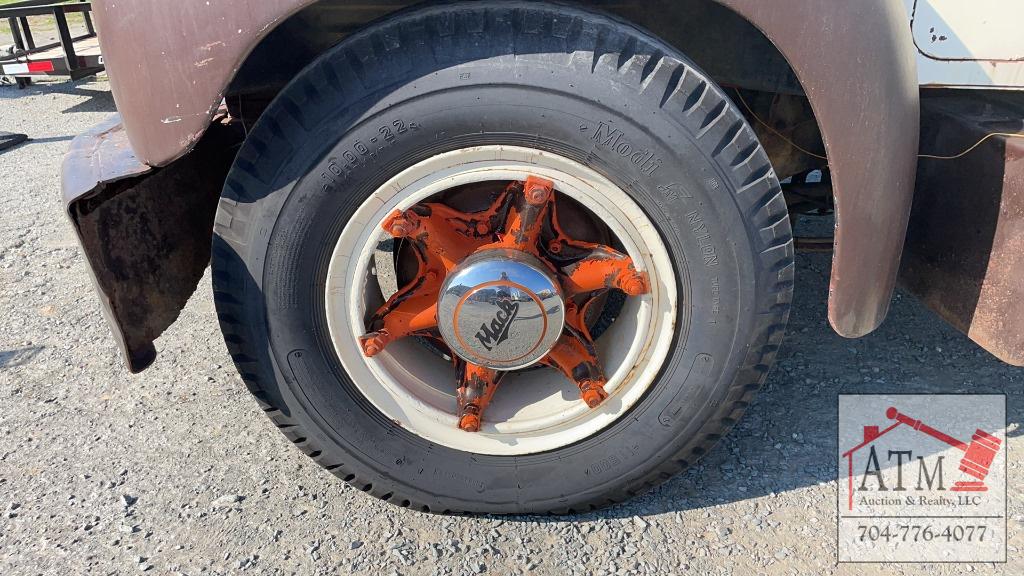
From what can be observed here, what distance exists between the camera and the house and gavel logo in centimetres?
202

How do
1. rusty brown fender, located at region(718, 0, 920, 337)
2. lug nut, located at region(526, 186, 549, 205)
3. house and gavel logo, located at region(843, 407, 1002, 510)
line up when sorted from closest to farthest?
1. rusty brown fender, located at region(718, 0, 920, 337)
2. lug nut, located at region(526, 186, 549, 205)
3. house and gavel logo, located at region(843, 407, 1002, 510)

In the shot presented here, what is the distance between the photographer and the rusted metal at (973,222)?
1714 millimetres

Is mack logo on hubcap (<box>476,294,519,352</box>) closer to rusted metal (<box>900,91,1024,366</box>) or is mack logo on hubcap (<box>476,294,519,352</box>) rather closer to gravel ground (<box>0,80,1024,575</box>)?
gravel ground (<box>0,80,1024,575</box>)

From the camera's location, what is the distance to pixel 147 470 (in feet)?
7.04

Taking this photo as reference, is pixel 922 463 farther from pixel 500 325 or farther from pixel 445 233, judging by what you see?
pixel 445 233

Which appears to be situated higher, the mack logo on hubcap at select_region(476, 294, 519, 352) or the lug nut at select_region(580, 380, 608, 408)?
the mack logo on hubcap at select_region(476, 294, 519, 352)

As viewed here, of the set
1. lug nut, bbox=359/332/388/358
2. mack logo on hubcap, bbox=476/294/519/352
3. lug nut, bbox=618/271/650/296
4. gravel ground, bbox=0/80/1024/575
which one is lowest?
gravel ground, bbox=0/80/1024/575

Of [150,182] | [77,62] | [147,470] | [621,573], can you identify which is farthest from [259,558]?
[77,62]

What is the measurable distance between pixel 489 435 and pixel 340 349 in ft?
1.50

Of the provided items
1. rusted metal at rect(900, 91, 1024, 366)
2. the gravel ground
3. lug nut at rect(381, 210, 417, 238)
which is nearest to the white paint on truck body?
rusted metal at rect(900, 91, 1024, 366)

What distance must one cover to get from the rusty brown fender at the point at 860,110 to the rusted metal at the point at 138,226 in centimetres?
159

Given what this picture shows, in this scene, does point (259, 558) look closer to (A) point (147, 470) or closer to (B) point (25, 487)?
(A) point (147, 470)

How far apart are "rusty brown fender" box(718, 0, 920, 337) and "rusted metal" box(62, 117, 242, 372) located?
1586 millimetres

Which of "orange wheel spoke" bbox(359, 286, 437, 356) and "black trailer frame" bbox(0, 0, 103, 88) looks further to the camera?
"black trailer frame" bbox(0, 0, 103, 88)
